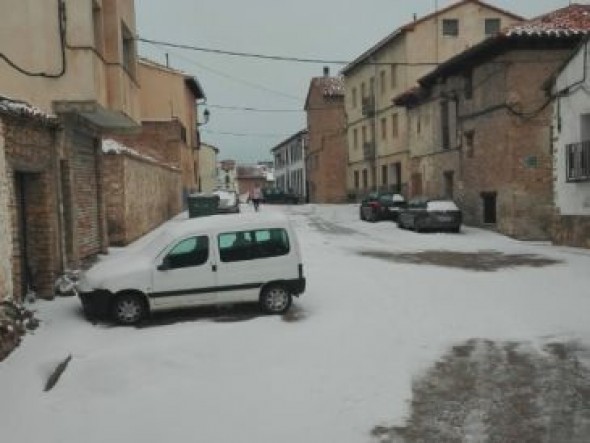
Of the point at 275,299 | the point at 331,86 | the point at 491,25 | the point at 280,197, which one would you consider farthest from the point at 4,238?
the point at 331,86

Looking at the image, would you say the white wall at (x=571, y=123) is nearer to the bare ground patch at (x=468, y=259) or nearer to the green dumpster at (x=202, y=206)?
the bare ground patch at (x=468, y=259)

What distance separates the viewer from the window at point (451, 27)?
123 feet

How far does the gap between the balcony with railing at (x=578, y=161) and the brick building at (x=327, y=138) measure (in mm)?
33965

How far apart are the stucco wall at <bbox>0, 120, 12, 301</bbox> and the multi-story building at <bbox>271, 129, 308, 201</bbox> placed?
55943mm

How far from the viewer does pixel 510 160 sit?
23156mm

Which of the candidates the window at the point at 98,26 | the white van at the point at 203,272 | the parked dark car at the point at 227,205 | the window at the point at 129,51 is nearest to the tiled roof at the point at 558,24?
the window at the point at 129,51

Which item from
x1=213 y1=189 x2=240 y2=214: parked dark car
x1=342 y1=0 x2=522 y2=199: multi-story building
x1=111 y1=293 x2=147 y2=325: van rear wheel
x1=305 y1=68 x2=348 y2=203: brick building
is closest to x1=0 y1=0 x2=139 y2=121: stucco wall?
x1=111 y1=293 x2=147 y2=325: van rear wheel

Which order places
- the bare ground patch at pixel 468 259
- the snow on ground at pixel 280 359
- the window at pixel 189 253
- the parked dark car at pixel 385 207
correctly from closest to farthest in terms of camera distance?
the snow on ground at pixel 280 359, the window at pixel 189 253, the bare ground patch at pixel 468 259, the parked dark car at pixel 385 207

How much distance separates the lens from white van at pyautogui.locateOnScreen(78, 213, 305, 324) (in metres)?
10.5

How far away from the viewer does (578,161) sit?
18750 mm

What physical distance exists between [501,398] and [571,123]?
14445 mm

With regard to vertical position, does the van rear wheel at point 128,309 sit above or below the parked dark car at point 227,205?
below

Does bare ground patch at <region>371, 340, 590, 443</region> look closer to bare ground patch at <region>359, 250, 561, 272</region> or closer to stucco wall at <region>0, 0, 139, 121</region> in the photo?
bare ground patch at <region>359, 250, 561, 272</region>

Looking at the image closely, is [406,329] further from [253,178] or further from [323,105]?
[253,178]
